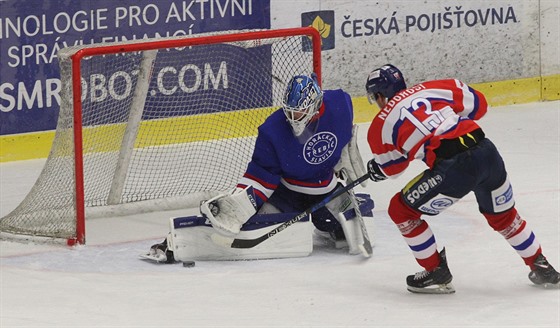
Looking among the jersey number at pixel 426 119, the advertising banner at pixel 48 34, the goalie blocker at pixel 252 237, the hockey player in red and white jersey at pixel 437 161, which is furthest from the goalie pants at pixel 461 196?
the advertising banner at pixel 48 34

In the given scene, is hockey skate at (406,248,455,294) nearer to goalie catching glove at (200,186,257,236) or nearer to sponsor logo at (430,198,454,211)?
sponsor logo at (430,198,454,211)

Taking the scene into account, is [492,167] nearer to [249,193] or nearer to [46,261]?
[249,193]

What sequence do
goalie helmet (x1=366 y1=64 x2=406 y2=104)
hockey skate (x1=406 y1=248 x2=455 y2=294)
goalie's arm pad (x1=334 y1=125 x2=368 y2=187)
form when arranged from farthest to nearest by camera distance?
goalie's arm pad (x1=334 y1=125 x2=368 y2=187) < hockey skate (x1=406 y1=248 x2=455 y2=294) < goalie helmet (x1=366 y1=64 x2=406 y2=104)

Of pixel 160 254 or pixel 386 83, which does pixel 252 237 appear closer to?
pixel 160 254

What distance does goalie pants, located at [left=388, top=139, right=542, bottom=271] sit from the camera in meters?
5.13

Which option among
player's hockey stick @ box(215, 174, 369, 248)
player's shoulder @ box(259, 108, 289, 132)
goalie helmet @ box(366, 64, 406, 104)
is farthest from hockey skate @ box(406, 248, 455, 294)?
player's shoulder @ box(259, 108, 289, 132)

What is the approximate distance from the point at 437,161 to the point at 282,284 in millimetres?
836

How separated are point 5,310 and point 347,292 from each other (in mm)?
1264

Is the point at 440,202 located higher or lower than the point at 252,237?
higher

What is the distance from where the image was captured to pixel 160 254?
592cm

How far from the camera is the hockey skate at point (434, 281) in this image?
536 cm

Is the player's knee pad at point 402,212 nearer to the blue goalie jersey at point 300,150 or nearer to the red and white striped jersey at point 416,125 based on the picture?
the red and white striped jersey at point 416,125

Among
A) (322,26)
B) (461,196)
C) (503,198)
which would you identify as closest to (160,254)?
(461,196)

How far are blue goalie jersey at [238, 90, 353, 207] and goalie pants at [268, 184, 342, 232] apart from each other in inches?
2.2
